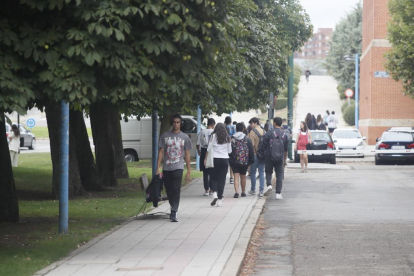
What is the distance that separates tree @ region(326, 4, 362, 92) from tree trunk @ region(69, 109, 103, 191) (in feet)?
208

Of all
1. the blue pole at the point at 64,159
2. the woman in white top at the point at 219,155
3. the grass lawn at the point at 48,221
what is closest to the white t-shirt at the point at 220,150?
the woman in white top at the point at 219,155

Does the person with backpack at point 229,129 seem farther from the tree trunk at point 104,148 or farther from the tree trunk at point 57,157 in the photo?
the tree trunk at point 57,157

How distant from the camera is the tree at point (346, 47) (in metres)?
81.5

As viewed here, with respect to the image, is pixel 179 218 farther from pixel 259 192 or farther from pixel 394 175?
pixel 394 175

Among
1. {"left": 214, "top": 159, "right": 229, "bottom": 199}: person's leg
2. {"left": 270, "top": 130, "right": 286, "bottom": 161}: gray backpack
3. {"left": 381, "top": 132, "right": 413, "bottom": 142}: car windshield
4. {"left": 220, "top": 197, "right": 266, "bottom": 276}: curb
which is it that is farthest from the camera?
{"left": 381, "top": 132, "right": 413, "bottom": 142}: car windshield

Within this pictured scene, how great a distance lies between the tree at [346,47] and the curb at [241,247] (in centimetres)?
6833

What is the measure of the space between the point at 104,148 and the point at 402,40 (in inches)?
757

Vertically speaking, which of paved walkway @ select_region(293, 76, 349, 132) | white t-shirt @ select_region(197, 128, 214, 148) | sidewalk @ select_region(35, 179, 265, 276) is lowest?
sidewalk @ select_region(35, 179, 265, 276)

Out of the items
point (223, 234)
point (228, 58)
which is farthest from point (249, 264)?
point (228, 58)

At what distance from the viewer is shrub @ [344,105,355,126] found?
211ft

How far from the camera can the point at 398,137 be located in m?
32.0

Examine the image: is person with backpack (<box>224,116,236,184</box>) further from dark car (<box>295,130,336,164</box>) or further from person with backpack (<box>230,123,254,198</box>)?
dark car (<box>295,130,336,164</box>)

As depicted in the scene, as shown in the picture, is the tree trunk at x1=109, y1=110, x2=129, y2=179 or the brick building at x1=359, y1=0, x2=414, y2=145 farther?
the brick building at x1=359, y1=0, x2=414, y2=145

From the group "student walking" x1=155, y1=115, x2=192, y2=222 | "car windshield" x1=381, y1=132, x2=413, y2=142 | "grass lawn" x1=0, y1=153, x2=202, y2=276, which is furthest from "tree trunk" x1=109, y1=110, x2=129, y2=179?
"car windshield" x1=381, y1=132, x2=413, y2=142
